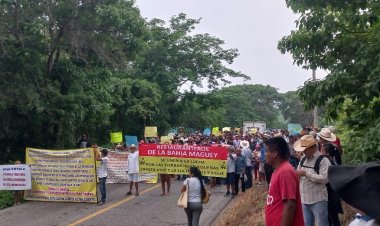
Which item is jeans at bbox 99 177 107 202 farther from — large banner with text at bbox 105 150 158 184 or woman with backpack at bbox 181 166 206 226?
woman with backpack at bbox 181 166 206 226

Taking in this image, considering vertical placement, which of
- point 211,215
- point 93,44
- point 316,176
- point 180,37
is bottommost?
point 211,215

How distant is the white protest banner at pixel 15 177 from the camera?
51.0 ft

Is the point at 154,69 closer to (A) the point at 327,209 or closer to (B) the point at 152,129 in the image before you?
(B) the point at 152,129

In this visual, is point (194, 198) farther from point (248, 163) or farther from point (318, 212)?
point (248, 163)

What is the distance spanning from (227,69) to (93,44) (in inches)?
894

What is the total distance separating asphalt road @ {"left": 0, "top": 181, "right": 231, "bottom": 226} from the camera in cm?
1209

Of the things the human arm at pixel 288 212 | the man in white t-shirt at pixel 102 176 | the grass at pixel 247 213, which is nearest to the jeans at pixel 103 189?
the man in white t-shirt at pixel 102 176

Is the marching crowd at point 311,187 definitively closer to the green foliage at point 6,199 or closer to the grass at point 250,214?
the grass at point 250,214

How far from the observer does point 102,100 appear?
23047mm

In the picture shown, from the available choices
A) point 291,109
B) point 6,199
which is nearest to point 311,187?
point 6,199

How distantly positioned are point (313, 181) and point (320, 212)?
0.47m

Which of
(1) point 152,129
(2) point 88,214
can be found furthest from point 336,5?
(1) point 152,129

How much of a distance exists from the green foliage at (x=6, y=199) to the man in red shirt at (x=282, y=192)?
478 inches

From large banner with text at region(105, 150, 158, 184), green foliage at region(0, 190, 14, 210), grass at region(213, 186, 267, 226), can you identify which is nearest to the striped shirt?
grass at region(213, 186, 267, 226)
